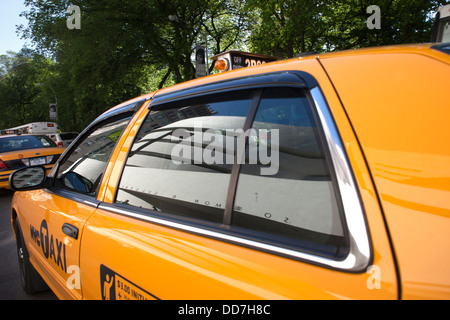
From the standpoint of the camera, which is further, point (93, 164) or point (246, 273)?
point (93, 164)

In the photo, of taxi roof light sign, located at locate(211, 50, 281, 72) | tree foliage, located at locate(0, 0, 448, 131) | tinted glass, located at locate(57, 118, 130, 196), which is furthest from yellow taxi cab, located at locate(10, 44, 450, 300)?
tree foliage, located at locate(0, 0, 448, 131)

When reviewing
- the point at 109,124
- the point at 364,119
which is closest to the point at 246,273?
the point at 364,119

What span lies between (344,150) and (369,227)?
228 millimetres

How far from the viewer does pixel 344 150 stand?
855mm

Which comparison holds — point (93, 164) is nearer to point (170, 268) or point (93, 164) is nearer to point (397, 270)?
point (170, 268)

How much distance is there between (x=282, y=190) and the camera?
3.45 ft

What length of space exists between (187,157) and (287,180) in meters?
0.62

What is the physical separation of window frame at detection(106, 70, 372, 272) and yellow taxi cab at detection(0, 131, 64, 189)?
7393 millimetres

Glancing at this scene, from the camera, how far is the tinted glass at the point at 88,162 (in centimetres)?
210

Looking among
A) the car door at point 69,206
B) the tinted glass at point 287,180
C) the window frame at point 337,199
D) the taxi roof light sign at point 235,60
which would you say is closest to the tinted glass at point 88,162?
the car door at point 69,206

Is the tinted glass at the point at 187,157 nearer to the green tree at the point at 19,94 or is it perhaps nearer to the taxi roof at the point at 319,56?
the taxi roof at the point at 319,56

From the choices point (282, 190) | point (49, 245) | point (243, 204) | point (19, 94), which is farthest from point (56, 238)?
point (19, 94)

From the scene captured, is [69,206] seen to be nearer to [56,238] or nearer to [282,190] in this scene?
[56,238]
